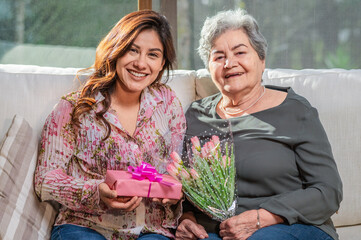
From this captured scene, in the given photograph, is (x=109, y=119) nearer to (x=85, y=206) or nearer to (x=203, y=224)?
(x=85, y=206)

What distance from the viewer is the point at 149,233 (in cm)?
191

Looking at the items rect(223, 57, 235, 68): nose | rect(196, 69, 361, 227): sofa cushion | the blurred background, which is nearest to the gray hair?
rect(223, 57, 235, 68): nose

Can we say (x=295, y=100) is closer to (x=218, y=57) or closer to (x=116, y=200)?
(x=218, y=57)

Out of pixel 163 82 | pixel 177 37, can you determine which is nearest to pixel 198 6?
pixel 177 37

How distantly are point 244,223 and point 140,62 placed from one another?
730 millimetres

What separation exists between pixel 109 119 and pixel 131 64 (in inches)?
9.2

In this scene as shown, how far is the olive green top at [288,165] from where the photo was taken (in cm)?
184

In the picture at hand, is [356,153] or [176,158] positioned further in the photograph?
[356,153]

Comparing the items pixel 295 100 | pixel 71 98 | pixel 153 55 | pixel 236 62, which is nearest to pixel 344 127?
pixel 295 100

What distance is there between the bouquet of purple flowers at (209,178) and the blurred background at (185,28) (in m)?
1.43

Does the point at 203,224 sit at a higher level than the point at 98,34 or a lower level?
lower

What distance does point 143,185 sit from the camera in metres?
1.66

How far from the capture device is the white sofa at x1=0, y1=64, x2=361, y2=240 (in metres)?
1.83

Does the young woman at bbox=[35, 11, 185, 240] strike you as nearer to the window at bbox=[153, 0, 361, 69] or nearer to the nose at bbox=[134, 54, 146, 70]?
the nose at bbox=[134, 54, 146, 70]
